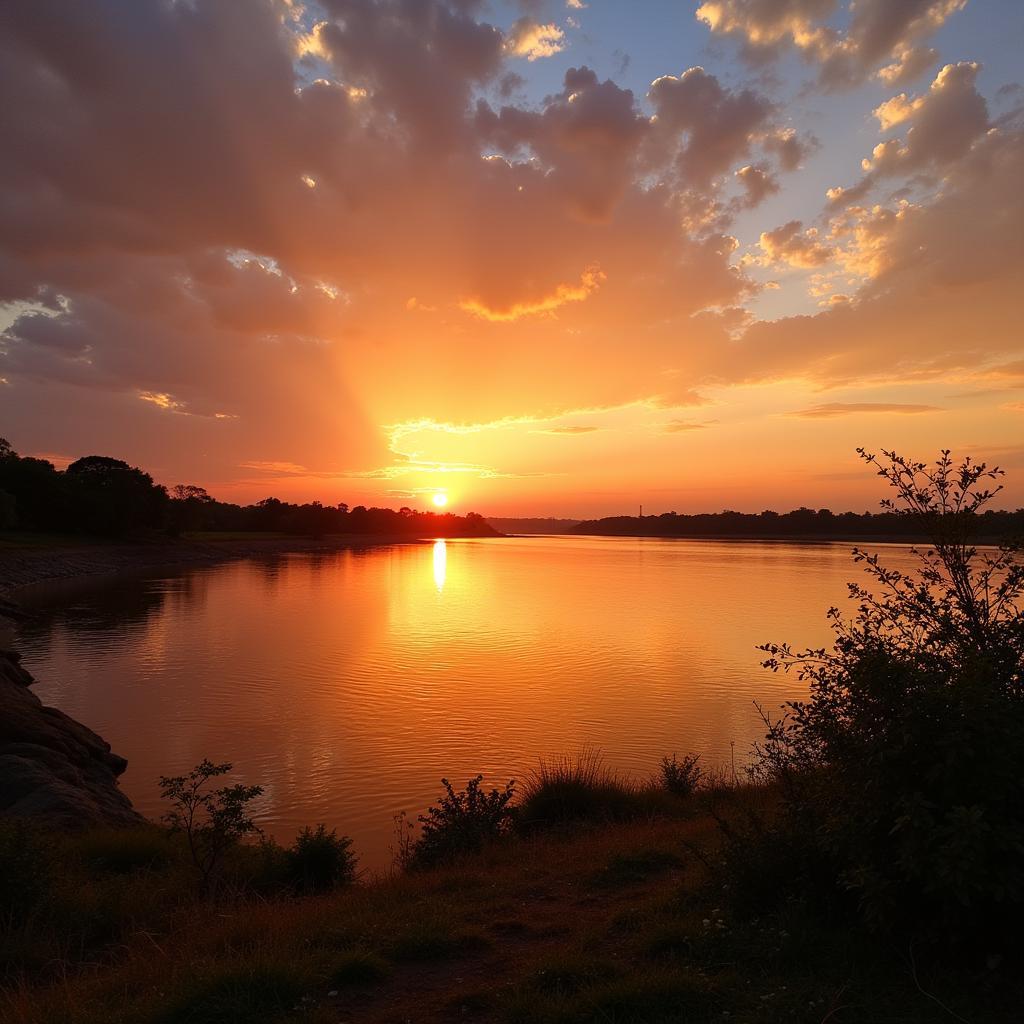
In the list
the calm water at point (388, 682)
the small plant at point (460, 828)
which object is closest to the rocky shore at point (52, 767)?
the calm water at point (388, 682)

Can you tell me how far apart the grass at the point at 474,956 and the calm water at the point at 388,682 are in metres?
3.83

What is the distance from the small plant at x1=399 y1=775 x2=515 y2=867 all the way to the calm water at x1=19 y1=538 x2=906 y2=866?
42.7 inches

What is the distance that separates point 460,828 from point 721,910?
4951mm

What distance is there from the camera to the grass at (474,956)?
4688mm

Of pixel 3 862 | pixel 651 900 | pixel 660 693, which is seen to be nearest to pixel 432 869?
pixel 651 900

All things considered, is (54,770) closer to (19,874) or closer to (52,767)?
(52,767)

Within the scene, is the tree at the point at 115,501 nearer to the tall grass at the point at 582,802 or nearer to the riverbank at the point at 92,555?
the riverbank at the point at 92,555

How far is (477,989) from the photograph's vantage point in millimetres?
5277

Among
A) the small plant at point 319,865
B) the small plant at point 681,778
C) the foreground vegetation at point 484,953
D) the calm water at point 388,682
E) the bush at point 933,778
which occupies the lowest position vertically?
the calm water at point 388,682

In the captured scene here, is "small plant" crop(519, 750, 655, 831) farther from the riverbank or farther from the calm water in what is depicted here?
the riverbank

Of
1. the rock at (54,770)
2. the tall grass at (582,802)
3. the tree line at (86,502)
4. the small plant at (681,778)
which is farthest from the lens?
the tree line at (86,502)

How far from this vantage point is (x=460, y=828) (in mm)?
10141

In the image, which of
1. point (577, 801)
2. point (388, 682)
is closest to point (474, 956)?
point (577, 801)

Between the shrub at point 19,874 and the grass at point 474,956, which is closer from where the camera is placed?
the grass at point 474,956
